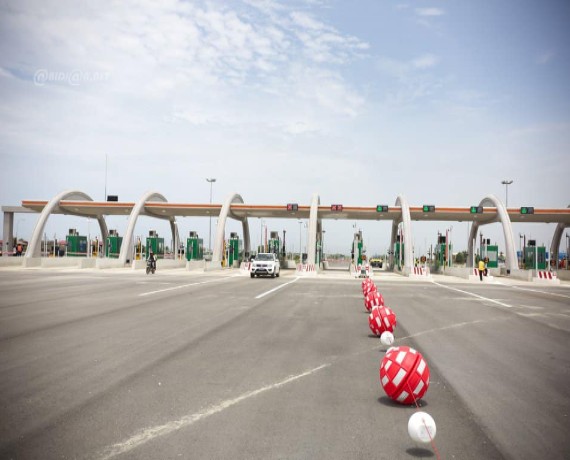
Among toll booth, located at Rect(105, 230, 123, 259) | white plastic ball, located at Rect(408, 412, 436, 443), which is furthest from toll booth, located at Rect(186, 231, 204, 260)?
white plastic ball, located at Rect(408, 412, 436, 443)

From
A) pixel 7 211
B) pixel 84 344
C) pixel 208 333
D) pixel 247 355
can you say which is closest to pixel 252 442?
pixel 247 355

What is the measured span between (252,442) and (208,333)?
657 cm

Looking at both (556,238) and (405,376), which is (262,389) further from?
(556,238)

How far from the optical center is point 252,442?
4789 millimetres

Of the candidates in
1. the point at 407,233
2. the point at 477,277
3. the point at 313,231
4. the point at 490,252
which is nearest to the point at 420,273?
the point at 477,277

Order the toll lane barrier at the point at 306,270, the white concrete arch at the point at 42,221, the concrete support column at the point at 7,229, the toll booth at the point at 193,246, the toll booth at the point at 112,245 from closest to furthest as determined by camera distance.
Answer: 1. the toll lane barrier at the point at 306,270
2. the white concrete arch at the point at 42,221
3. the concrete support column at the point at 7,229
4. the toll booth at the point at 112,245
5. the toll booth at the point at 193,246

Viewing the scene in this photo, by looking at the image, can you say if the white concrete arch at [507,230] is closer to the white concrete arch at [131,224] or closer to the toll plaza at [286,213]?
the toll plaza at [286,213]


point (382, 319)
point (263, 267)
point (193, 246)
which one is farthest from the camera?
point (193, 246)

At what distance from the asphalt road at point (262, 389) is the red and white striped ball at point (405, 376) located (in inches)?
6.9

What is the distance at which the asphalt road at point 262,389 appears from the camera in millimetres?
4766

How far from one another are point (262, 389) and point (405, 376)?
6.00ft

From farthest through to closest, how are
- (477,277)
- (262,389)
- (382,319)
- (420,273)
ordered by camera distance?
(477,277), (420,273), (382,319), (262,389)

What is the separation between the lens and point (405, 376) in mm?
6016

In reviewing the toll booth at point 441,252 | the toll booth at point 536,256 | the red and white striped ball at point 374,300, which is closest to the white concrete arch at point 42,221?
the toll booth at point 441,252
